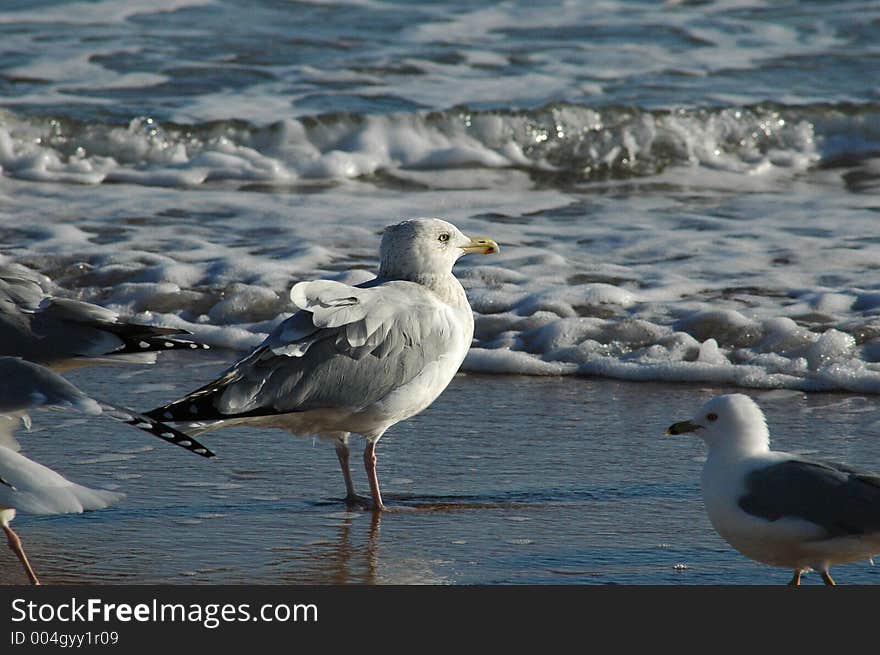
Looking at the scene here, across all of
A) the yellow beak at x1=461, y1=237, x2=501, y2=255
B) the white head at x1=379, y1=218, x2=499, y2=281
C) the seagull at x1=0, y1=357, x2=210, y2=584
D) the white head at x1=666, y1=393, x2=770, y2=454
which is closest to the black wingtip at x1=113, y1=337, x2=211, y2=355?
the seagull at x1=0, y1=357, x2=210, y2=584

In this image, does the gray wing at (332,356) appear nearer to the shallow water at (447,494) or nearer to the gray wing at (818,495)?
the shallow water at (447,494)

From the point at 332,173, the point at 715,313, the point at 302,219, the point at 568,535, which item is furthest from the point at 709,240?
the point at 568,535

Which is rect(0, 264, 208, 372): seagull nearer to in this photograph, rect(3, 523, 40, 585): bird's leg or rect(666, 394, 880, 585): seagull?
rect(3, 523, 40, 585): bird's leg

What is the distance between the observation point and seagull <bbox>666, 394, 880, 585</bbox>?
3887mm

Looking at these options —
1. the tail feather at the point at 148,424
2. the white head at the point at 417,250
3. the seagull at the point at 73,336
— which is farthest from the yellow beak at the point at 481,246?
the tail feather at the point at 148,424

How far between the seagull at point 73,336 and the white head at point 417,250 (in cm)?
101

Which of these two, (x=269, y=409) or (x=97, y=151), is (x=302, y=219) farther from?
(x=269, y=409)

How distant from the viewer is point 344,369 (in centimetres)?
504

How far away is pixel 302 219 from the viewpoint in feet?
32.1

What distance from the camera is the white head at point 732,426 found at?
4184mm

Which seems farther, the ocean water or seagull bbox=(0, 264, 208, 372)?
the ocean water

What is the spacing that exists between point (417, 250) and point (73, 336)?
1.38m
